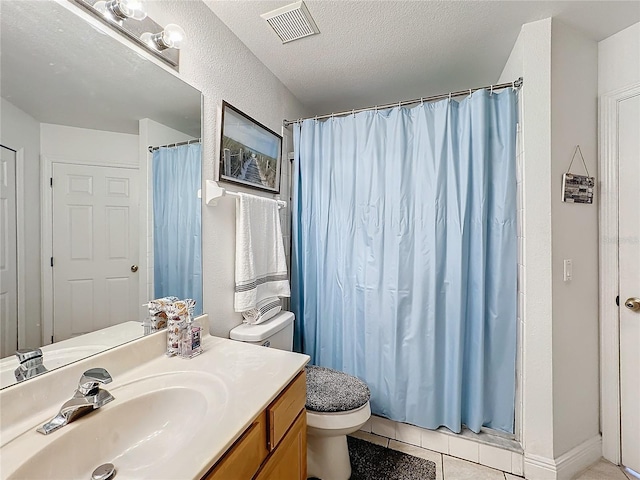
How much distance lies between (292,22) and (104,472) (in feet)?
5.91

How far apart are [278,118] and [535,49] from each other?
1.45 metres

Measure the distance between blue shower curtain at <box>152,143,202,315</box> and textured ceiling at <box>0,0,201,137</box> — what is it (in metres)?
0.16

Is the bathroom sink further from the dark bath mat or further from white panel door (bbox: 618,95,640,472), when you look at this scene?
white panel door (bbox: 618,95,640,472)

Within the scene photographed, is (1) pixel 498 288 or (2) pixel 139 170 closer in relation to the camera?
(2) pixel 139 170

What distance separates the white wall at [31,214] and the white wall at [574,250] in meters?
1.99

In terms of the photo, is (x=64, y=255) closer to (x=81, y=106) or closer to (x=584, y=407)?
(x=81, y=106)

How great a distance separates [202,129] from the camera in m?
1.34

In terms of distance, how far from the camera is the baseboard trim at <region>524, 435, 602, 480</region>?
140 cm

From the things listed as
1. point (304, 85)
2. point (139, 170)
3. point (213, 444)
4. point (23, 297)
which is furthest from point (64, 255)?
point (304, 85)

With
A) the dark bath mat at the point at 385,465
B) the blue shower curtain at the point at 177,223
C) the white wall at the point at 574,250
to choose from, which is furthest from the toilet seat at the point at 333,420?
the white wall at the point at 574,250

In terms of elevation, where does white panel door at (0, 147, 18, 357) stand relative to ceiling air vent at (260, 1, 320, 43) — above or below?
below

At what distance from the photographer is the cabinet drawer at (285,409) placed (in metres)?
0.85

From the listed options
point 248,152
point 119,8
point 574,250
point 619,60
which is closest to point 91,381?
point 119,8

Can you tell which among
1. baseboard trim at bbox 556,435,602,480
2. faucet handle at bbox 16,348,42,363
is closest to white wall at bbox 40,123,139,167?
faucet handle at bbox 16,348,42,363
